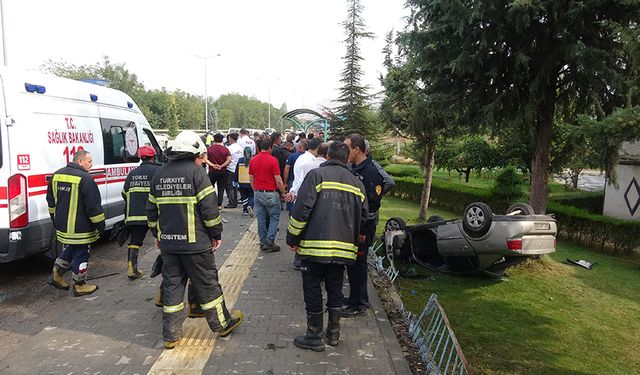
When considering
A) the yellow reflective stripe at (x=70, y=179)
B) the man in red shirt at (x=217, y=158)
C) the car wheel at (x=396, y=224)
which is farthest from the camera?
the man in red shirt at (x=217, y=158)

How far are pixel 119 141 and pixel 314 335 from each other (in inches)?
202

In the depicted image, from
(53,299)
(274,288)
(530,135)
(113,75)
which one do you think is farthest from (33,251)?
(113,75)

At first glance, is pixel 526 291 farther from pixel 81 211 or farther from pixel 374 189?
pixel 81 211

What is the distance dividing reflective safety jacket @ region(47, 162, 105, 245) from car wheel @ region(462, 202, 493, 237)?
4.63 meters

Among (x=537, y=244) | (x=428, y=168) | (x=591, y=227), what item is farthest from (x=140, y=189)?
(x=591, y=227)

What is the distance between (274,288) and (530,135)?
201 inches

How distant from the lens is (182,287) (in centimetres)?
405

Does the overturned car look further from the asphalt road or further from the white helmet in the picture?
the asphalt road

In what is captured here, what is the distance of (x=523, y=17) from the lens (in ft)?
19.4

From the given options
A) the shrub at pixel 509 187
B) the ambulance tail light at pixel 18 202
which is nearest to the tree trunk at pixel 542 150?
the shrub at pixel 509 187

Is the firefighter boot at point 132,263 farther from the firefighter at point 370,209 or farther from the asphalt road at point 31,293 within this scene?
the firefighter at point 370,209

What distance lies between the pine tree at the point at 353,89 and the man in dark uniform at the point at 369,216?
1714cm

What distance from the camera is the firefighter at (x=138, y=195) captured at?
5551 mm

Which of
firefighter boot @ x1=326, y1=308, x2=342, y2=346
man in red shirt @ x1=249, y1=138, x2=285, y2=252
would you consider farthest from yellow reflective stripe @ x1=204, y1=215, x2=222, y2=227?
man in red shirt @ x1=249, y1=138, x2=285, y2=252
